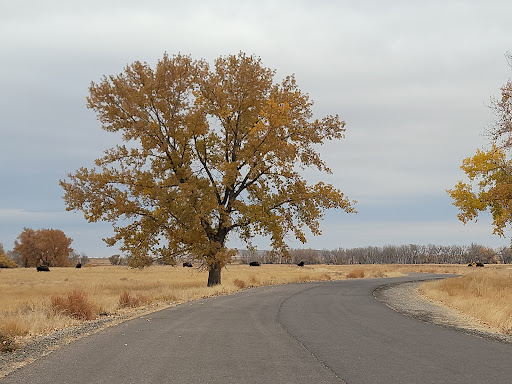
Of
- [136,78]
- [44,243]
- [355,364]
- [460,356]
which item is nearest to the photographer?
[355,364]

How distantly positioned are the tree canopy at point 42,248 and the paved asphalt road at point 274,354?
9196 centimetres

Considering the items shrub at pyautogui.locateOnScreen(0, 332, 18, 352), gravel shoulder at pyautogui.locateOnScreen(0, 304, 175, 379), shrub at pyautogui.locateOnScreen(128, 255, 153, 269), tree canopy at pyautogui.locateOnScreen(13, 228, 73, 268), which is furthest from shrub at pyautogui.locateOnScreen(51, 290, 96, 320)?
tree canopy at pyautogui.locateOnScreen(13, 228, 73, 268)

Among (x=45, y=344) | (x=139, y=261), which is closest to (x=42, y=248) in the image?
(x=139, y=261)

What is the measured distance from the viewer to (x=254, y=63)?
30.6 metres

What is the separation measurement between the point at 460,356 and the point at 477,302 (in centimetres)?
1156

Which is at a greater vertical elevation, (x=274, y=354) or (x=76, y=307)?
(x=76, y=307)

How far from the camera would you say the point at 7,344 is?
9.88 meters

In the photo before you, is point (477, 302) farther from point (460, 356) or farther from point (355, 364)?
point (355, 364)

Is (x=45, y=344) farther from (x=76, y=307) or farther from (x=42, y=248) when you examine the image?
(x=42, y=248)

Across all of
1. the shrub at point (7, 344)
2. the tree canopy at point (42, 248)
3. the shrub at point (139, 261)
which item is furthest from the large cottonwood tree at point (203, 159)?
the tree canopy at point (42, 248)

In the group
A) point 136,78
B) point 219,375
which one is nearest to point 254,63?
point 136,78

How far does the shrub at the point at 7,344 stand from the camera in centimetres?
970

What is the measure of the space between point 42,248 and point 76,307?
89.2 meters

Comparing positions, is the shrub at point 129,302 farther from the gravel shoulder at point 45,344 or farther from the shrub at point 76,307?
the gravel shoulder at point 45,344
